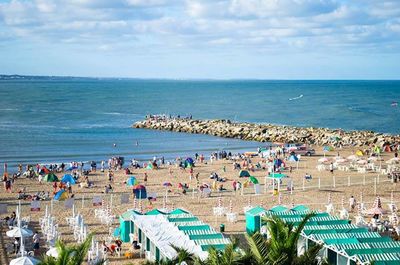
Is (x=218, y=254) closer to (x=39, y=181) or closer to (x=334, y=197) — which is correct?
(x=334, y=197)

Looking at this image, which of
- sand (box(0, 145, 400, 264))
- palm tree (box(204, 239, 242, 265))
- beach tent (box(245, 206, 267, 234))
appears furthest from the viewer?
sand (box(0, 145, 400, 264))

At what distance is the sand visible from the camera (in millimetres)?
24219

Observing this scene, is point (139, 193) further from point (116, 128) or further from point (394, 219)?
point (116, 128)

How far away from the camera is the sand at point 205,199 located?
24.2 meters

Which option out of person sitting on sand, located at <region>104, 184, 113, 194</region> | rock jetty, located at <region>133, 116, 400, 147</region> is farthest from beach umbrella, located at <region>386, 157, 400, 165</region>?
person sitting on sand, located at <region>104, 184, 113, 194</region>

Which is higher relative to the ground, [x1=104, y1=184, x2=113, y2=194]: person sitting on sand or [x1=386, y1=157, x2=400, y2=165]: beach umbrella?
[x1=386, y1=157, x2=400, y2=165]: beach umbrella

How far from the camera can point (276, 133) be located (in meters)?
63.6

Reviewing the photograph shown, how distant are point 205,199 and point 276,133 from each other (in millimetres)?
35140

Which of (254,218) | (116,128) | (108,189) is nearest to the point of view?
(254,218)

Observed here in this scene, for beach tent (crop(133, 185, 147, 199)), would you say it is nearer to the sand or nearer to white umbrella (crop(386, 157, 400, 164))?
the sand

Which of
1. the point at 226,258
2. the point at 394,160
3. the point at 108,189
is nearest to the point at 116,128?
the point at 394,160

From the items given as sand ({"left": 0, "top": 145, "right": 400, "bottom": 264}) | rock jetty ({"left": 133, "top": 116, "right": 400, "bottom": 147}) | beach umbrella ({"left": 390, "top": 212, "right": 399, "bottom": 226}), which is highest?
rock jetty ({"left": 133, "top": 116, "right": 400, "bottom": 147})

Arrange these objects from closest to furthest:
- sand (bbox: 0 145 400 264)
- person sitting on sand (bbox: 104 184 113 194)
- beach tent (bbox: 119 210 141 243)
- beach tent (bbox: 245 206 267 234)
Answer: beach tent (bbox: 119 210 141 243), beach tent (bbox: 245 206 267 234), sand (bbox: 0 145 400 264), person sitting on sand (bbox: 104 184 113 194)

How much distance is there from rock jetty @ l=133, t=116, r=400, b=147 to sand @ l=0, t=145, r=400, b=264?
700 inches
